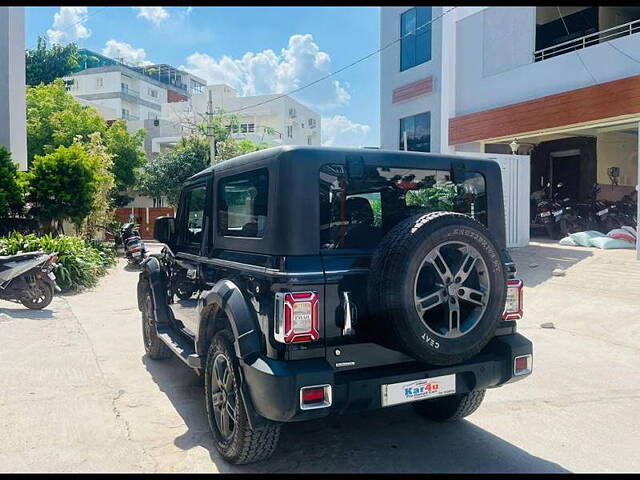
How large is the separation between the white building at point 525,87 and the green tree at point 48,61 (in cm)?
3159

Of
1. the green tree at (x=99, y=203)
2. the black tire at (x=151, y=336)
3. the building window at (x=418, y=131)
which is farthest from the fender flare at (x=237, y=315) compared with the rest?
the building window at (x=418, y=131)

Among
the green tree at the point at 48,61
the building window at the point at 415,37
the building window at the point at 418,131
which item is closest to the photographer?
the building window at the point at 415,37

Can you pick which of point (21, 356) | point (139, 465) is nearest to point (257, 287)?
point (139, 465)

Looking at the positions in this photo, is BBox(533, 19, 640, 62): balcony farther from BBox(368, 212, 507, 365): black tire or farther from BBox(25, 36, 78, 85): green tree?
BBox(25, 36, 78, 85): green tree

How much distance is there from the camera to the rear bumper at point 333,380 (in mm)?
2664

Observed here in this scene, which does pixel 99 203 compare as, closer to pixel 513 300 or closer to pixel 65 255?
pixel 65 255

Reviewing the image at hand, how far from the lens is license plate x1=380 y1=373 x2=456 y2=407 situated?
9.41 feet

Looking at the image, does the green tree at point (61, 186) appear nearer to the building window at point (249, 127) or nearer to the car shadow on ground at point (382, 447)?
the car shadow on ground at point (382, 447)

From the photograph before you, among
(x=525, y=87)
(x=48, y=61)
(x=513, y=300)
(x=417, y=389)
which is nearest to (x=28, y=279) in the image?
(x=417, y=389)

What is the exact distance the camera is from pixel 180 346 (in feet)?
14.0

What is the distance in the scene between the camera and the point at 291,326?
2.70 metres

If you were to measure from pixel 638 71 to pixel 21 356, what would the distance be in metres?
11.7

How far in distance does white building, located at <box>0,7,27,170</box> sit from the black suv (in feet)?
44.9

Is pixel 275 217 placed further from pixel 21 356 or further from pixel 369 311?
pixel 21 356
